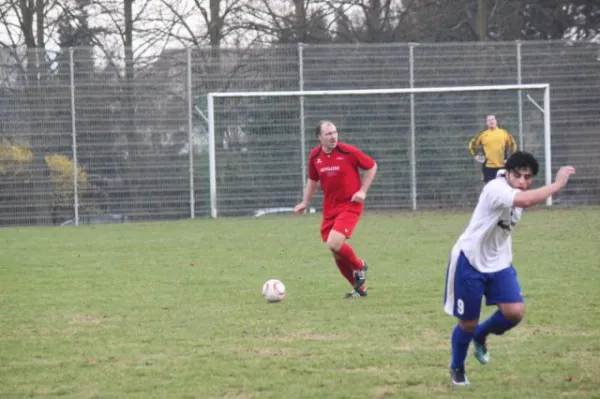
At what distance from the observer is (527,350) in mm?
7402

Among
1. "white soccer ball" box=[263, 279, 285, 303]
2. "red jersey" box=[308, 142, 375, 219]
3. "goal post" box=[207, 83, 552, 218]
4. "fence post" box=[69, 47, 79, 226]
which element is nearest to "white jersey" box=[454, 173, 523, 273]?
"white soccer ball" box=[263, 279, 285, 303]

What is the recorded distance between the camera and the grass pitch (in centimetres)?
647

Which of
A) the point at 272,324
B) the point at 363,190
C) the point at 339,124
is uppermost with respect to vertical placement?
the point at 339,124

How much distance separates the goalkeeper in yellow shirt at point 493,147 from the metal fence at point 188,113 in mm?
A: 2525

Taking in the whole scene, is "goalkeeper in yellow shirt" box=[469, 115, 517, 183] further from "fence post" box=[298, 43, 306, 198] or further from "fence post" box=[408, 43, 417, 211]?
"fence post" box=[298, 43, 306, 198]

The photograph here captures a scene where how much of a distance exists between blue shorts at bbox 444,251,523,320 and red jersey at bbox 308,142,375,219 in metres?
4.38

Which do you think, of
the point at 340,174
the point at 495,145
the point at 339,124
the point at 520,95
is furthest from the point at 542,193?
the point at 520,95

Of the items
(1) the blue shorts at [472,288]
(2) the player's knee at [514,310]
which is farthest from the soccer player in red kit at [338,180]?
(2) the player's knee at [514,310]

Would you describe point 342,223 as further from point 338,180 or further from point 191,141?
point 191,141

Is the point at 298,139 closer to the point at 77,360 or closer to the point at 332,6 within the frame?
the point at 332,6

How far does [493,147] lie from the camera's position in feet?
69.3

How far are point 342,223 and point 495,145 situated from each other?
11.0 metres

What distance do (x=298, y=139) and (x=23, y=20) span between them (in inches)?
446

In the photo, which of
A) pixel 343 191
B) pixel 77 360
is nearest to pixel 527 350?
pixel 77 360
